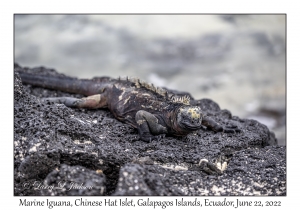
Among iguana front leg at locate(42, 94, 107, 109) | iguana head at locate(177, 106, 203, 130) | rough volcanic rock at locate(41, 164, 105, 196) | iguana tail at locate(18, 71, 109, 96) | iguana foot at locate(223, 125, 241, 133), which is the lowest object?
rough volcanic rock at locate(41, 164, 105, 196)

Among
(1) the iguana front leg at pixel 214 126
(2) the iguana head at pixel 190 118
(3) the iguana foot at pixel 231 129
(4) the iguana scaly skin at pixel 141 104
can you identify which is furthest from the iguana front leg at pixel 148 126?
(3) the iguana foot at pixel 231 129

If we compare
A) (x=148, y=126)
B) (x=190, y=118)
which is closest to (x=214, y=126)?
(x=190, y=118)

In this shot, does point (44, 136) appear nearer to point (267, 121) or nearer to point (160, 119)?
point (160, 119)

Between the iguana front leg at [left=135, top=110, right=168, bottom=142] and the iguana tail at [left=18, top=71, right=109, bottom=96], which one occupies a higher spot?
the iguana tail at [left=18, top=71, right=109, bottom=96]

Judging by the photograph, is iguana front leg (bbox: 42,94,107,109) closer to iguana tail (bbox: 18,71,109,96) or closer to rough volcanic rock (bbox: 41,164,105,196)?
iguana tail (bbox: 18,71,109,96)

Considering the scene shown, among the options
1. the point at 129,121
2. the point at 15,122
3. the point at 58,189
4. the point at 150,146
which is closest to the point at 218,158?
the point at 150,146

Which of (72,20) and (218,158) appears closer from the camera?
(218,158)

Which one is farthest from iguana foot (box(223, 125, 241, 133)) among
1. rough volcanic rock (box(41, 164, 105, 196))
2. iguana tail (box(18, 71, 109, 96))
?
rough volcanic rock (box(41, 164, 105, 196))
